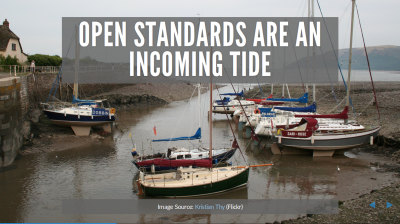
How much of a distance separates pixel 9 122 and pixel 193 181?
45.7 ft

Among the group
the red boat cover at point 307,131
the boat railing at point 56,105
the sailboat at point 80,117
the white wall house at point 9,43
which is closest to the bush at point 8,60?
the white wall house at point 9,43

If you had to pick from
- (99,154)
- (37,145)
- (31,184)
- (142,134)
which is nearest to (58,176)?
(31,184)

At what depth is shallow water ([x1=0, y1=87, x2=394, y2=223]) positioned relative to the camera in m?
16.1

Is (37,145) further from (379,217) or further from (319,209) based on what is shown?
(379,217)

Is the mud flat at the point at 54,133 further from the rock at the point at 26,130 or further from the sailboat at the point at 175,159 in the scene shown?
the sailboat at the point at 175,159

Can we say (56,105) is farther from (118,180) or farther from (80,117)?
(118,180)

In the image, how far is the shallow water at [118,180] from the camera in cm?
1614

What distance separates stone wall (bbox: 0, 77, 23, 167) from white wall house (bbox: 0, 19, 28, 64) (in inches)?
834

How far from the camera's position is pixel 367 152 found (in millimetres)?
27141

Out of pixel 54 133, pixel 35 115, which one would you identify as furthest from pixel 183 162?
pixel 35 115

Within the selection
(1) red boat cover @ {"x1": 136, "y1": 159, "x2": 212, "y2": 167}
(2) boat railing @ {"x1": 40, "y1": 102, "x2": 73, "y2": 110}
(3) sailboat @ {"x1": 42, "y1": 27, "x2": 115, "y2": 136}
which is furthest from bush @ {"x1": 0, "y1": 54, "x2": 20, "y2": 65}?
(1) red boat cover @ {"x1": 136, "y1": 159, "x2": 212, "y2": 167}

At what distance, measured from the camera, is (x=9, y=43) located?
44.6 m

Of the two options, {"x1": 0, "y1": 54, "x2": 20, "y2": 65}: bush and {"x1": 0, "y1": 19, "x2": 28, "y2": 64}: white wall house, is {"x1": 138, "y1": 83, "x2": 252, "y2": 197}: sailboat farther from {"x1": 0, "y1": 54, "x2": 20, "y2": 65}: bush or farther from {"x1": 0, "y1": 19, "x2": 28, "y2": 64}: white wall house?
{"x1": 0, "y1": 19, "x2": 28, "y2": 64}: white wall house

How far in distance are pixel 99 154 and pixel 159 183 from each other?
1103 cm
